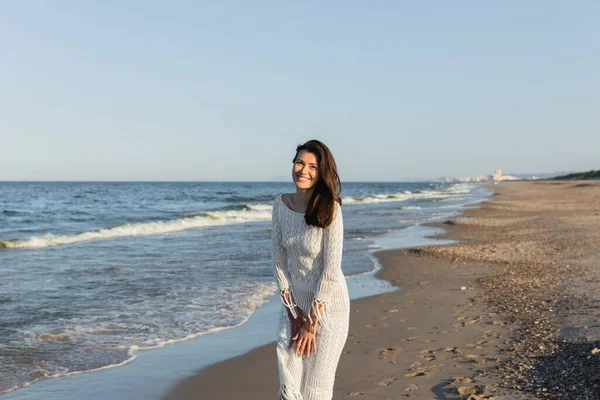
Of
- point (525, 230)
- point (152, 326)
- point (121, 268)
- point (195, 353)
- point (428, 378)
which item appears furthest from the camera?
point (525, 230)

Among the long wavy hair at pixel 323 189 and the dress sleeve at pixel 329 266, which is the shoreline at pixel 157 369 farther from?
the long wavy hair at pixel 323 189

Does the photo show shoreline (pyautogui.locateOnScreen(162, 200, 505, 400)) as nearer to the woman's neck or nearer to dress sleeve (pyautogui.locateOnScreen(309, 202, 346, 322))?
dress sleeve (pyautogui.locateOnScreen(309, 202, 346, 322))

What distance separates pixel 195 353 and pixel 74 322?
220cm

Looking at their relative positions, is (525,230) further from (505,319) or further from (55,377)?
(55,377)

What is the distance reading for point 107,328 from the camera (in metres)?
6.85

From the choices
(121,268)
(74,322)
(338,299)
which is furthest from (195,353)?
(121,268)

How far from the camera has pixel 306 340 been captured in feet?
9.64

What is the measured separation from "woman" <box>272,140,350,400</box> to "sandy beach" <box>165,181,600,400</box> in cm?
167

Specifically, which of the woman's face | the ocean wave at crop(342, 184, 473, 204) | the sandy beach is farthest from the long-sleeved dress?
the ocean wave at crop(342, 184, 473, 204)

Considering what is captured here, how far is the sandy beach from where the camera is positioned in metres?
4.48

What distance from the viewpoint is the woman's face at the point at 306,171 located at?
2943 millimetres

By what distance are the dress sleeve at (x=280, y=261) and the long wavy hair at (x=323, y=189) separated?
10.6 inches

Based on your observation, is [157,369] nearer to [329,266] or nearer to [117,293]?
[329,266]

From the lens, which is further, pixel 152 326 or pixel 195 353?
pixel 152 326
